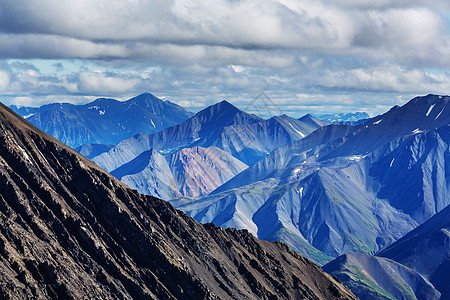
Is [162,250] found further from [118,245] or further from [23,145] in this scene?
[23,145]

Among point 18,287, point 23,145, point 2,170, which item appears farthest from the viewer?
point 23,145

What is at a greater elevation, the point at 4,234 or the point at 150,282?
the point at 4,234

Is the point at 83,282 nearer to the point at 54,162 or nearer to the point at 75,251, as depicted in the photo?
the point at 75,251

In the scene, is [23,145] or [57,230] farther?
[23,145]

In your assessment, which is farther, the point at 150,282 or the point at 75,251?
the point at 150,282

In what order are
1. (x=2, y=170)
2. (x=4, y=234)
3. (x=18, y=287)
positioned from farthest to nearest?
(x=2, y=170) < (x=4, y=234) < (x=18, y=287)

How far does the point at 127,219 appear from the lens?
648ft

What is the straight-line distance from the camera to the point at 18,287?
484 ft

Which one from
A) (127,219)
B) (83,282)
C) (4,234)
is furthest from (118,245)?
(4,234)

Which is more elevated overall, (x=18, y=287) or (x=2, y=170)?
(x=2, y=170)

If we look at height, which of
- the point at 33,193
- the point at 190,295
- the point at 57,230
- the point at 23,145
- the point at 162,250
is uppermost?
the point at 23,145

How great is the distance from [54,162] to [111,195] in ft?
63.1

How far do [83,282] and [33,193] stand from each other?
2803 centimetres

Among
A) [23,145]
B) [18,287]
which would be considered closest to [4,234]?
[18,287]
